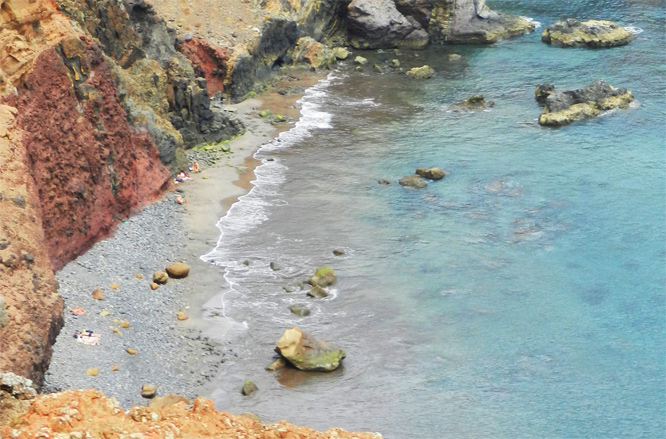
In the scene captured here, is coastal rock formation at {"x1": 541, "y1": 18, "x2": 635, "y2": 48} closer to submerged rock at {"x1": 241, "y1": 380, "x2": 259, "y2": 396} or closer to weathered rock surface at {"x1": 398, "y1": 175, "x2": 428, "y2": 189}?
weathered rock surface at {"x1": 398, "y1": 175, "x2": 428, "y2": 189}

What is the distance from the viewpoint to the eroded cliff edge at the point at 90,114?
109 feet

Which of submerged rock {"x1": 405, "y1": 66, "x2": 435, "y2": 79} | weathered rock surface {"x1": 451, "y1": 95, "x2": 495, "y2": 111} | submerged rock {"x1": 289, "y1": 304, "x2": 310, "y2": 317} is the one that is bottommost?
submerged rock {"x1": 289, "y1": 304, "x2": 310, "y2": 317}

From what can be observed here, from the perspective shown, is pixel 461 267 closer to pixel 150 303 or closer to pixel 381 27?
pixel 150 303

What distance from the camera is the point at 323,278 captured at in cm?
4291

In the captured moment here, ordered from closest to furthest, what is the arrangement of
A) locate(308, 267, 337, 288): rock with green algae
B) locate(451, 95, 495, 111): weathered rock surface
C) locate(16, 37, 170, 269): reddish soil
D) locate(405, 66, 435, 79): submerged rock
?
1. locate(16, 37, 170, 269): reddish soil
2. locate(308, 267, 337, 288): rock with green algae
3. locate(451, 95, 495, 111): weathered rock surface
4. locate(405, 66, 435, 79): submerged rock

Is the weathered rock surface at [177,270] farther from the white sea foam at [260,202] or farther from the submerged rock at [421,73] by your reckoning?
the submerged rock at [421,73]

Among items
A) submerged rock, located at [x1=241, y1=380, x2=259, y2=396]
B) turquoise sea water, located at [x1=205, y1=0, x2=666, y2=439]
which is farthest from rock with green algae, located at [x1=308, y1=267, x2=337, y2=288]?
submerged rock, located at [x1=241, y1=380, x2=259, y2=396]

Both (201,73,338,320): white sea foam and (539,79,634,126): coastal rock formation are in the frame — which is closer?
(201,73,338,320): white sea foam

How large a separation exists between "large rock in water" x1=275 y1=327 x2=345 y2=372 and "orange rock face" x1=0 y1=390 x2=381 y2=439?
8516mm

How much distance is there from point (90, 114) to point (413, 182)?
18643 mm

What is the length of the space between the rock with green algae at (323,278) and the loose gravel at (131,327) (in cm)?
563

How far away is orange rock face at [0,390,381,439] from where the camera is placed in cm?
2461

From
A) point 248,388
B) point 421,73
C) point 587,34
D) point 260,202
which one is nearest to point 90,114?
point 260,202

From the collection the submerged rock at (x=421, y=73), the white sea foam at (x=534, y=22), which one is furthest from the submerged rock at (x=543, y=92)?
the white sea foam at (x=534, y=22)
